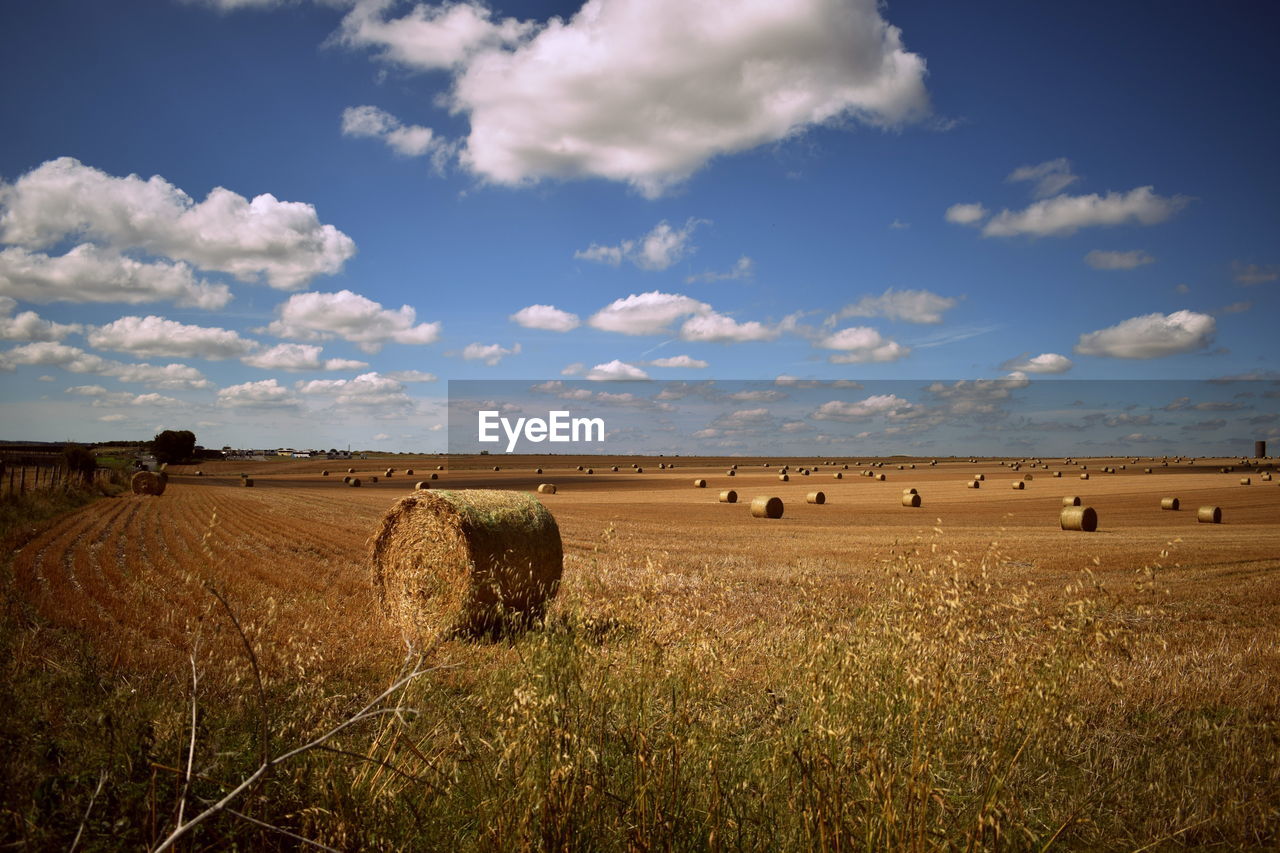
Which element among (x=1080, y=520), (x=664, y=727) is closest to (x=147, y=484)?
(x=664, y=727)

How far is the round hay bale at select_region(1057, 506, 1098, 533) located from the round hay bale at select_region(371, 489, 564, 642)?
2431cm

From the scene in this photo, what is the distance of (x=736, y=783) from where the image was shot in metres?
4.16

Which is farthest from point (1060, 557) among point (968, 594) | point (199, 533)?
point (199, 533)

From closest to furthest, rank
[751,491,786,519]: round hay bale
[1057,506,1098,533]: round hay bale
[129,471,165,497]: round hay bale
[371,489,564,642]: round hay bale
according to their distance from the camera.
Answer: [371,489,564,642]: round hay bale < [1057,506,1098,533]: round hay bale < [751,491,786,519]: round hay bale < [129,471,165,497]: round hay bale

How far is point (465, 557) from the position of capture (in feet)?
35.2

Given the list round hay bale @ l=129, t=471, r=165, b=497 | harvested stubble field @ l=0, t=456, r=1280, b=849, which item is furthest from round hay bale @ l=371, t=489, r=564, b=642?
round hay bale @ l=129, t=471, r=165, b=497

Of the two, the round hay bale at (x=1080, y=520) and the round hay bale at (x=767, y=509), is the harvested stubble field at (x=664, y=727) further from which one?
the round hay bale at (x=767, y=509)

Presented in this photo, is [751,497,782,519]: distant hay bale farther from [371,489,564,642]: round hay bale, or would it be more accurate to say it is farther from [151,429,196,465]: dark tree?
[151,429,196,465]: dark tree

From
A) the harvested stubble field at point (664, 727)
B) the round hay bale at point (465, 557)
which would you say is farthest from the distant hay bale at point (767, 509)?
the round hay bale at point (465, 557)

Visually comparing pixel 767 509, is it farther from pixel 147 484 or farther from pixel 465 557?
pixel 147 484

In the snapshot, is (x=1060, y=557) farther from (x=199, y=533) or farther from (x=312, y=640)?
(x=199, y=533)

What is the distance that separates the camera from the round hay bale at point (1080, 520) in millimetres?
27625

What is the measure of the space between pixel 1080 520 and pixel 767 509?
12.4 metres

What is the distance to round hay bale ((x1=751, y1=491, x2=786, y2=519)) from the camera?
32.8m
